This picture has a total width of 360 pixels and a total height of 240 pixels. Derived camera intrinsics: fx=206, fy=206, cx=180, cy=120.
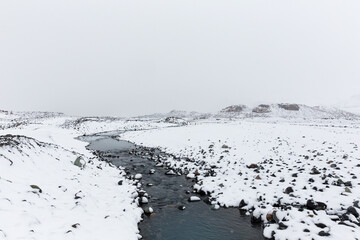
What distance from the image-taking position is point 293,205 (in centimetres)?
1106

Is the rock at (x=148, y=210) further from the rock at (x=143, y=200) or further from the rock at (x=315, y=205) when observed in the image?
the rock at (x=315, y=205)

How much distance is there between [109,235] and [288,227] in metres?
7.85

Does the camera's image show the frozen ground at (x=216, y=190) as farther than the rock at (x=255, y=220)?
No

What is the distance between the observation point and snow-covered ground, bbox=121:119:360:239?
938cm

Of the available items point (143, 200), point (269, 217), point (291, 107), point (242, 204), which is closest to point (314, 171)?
point (242, 204)

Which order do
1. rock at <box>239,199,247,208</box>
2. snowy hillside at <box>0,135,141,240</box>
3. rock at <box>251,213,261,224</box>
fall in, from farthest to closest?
rock at <box>239,199,247,208</box> → rock at <box>251,213,261,224</box> → snowy hillside at <box>0,135,141,240</box>

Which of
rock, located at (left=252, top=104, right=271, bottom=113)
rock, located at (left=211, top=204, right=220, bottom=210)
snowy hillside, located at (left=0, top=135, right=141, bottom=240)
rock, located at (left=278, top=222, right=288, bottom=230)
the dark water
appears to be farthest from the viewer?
rock, located at (left=252, top=104, right=271, bottom=113)

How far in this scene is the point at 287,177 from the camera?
14.3 metres

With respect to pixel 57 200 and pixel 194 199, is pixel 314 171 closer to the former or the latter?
pixel 194 199

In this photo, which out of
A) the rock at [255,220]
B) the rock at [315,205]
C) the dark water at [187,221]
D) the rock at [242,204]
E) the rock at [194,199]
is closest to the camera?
the dark water at [187,221]

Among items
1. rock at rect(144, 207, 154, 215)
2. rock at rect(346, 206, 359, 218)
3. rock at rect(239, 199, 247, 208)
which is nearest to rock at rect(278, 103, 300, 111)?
rock at rect(239, 199, 247, 208)

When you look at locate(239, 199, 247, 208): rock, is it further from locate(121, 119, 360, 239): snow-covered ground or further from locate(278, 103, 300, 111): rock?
locate(278, 103, 300, 111): rock

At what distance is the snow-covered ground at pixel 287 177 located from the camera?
9.38m

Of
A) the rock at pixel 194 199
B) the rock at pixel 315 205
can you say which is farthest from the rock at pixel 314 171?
the rock at pixel 194 199
